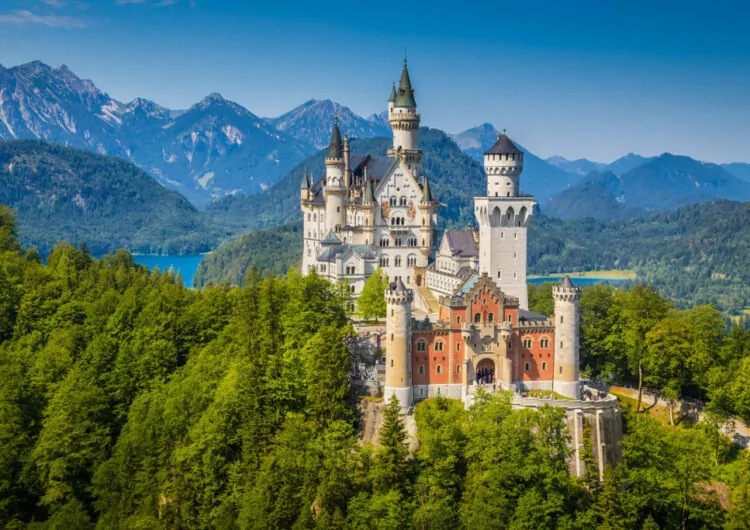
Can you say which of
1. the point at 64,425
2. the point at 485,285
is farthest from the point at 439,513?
the point at 64,425

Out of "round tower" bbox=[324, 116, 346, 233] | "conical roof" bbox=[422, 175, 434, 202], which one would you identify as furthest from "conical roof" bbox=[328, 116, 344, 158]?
"conical roof" bbox=[422, 175, 434, 202]

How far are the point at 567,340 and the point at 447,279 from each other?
842 inches

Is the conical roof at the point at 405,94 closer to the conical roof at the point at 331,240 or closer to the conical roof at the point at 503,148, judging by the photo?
the conical roof at the point at 331,240

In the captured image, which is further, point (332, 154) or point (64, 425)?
point (332, 154)

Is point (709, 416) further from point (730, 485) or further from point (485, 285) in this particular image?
point (485, 285)

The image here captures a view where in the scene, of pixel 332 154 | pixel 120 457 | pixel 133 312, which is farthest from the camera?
pixel 332 154

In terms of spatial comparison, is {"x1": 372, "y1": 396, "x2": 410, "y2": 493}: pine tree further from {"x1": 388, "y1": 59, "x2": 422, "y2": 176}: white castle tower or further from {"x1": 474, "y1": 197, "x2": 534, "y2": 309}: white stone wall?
{"x1": 388, "y1": 59, "x2": 422, "y2": 176}: white castle tower

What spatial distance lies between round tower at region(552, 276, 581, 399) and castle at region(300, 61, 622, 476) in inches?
3.0

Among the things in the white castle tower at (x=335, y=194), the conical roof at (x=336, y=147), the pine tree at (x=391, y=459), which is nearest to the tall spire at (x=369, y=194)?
the white castle tower at (x=335, y=194)

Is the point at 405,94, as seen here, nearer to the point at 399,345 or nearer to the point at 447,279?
the point at 447,279

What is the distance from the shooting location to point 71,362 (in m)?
85.0

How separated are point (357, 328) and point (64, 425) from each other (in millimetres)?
25297

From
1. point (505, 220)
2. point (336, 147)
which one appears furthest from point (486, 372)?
point (336, 147)

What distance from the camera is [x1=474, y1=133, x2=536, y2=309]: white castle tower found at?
8175 cm
